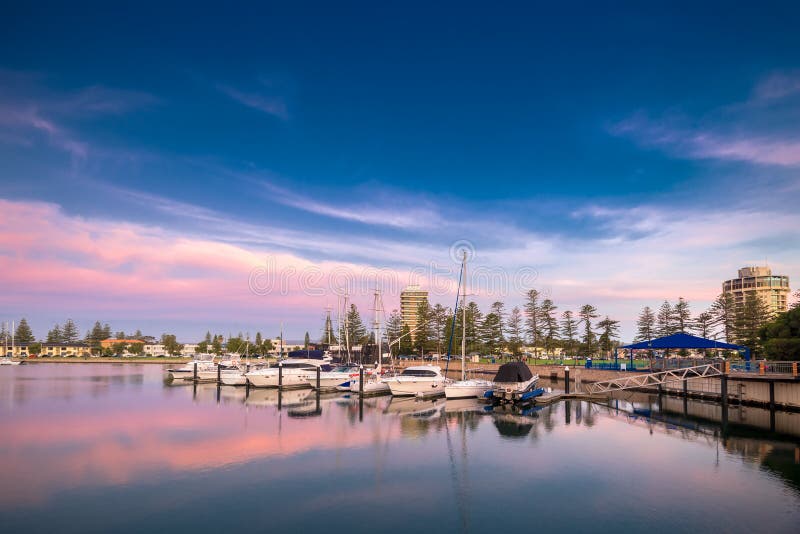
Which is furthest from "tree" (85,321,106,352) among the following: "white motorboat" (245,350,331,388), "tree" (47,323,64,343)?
"white motorboat" (245,350,331,388)

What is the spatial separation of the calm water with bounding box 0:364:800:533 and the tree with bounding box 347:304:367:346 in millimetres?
77141

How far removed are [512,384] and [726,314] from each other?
189ft

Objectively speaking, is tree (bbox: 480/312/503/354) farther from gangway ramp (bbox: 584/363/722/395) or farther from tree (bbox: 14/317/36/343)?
tree (bbox: 14/317/36/343)

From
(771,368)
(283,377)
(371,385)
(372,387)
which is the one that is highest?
(771,368)

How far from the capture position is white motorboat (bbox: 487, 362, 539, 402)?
42.5 metres

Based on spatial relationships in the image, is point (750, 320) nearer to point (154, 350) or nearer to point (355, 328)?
point (355, 328)

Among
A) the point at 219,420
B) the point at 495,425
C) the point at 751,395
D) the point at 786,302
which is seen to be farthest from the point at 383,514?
the point at 786,302

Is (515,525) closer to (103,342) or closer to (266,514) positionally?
(266,514)

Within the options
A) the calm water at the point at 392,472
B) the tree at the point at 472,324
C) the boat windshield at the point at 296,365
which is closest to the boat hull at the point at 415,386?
the calm water at the point at 392,472

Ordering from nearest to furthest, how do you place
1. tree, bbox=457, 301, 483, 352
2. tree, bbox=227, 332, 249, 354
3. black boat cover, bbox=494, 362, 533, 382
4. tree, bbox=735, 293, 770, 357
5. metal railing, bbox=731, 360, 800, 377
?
metal railing, bbox=731, 360, 800, 377
black boat cover, bbox=494, 362, 533, 382
tree, bbox=735, 293, 770, 357
tree, bbox=457, 301, 483, 352
tree, bbox=227, 332, 249, 354

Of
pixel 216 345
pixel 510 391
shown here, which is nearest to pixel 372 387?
pixel 510 391

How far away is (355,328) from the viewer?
382 feet

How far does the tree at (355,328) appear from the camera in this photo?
11588cm

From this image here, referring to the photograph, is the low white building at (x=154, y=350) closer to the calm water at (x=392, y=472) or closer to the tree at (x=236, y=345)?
the tree at (x=236, y=345)
